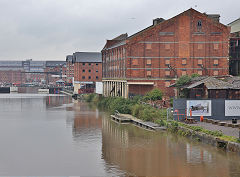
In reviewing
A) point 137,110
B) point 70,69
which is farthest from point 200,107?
point 70,69

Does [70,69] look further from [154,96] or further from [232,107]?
[232,107]

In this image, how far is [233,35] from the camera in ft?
211

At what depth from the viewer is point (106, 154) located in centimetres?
2662

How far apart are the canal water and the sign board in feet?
12.0

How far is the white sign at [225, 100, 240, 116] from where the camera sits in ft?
118

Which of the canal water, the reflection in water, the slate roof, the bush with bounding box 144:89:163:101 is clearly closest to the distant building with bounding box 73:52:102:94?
the slate roof

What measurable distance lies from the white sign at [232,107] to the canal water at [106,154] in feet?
20.9

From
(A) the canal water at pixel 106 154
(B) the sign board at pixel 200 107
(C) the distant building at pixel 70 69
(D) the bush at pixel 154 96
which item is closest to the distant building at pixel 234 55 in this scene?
(D) the bush at pixel 154 96

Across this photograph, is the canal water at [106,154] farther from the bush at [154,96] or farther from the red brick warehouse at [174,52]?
the red brick warehouse at [174,52]

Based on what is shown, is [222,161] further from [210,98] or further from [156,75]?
[156,75]

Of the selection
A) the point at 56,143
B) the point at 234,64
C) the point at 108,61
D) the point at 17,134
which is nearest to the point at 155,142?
the point at 56,143

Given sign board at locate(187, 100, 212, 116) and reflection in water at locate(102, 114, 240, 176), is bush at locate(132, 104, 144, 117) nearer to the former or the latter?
sign board at locate(187, 100, 212, 116)

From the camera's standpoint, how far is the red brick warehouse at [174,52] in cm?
5825

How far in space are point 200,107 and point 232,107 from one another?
2886 mm
